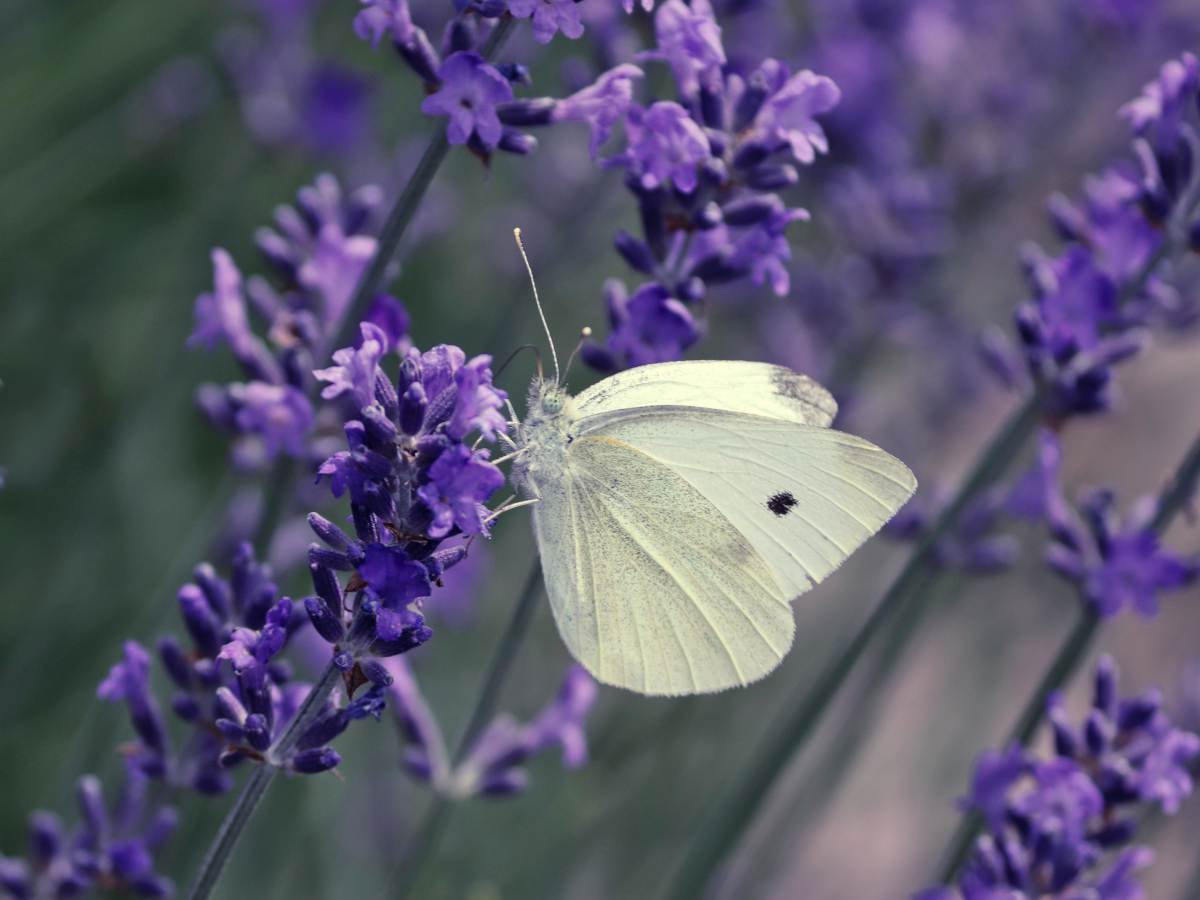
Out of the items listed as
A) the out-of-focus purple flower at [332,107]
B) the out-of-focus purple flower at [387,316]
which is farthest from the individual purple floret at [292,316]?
the out-of-focus purple flower at [332,107]

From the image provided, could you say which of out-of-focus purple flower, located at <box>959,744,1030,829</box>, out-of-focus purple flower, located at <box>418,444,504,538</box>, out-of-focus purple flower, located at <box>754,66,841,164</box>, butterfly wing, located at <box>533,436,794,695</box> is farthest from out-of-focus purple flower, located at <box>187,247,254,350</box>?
out-of-focus purple flower, located at <box>959,744,1030,829</box>

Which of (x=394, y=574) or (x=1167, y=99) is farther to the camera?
(x=1167, y=99)

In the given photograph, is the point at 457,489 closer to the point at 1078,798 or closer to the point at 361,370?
the point at 361,370

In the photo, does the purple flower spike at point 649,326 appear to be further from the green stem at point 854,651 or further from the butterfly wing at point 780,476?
the green stem at point 854,651

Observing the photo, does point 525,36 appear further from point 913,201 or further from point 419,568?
point 419,568

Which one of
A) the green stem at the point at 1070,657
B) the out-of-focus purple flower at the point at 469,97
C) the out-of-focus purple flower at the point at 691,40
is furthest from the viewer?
the green stem at the point at 1070,657

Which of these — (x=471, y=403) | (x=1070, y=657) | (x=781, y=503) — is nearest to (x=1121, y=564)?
(x=1070, y=657)

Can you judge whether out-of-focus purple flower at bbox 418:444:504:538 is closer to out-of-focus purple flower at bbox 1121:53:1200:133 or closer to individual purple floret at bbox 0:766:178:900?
individual purple floret at bbox 0:766:178:900
